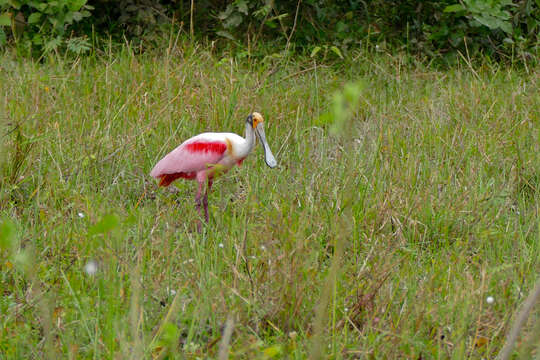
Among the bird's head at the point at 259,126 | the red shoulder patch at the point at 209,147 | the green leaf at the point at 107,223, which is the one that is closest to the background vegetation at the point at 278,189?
the green leaf at the point at 107,223

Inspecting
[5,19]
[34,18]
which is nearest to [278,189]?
[5,19]

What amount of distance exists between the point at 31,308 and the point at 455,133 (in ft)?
8.32

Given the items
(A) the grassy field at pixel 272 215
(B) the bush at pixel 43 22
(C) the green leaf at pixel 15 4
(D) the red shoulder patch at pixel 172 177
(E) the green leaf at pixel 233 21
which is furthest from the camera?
(E) the green leaf at pixel 233 21

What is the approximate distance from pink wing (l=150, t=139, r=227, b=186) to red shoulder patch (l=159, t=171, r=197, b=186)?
56 mm

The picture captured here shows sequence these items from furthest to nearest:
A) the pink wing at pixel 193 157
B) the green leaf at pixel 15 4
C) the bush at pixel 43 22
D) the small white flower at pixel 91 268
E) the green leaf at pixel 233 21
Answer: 1. the green leaf at pixel 233 21
2. the green leaf at pixel 15 4
3. the bush at pixel 43 22
4. the pink wing at pixel 193 157
5. the small white flower at pixel 91 268

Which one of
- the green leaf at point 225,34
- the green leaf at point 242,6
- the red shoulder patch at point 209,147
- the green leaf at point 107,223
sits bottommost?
the green leaf at point 225,34

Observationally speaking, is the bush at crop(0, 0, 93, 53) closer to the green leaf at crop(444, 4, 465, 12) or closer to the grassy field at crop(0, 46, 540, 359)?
the grassy field at crop(0, 46, 540, 359)

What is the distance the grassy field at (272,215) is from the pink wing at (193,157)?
0.53 ft

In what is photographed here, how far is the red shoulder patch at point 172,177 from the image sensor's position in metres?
3.46

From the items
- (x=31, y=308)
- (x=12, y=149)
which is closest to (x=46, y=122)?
(x=12, y=149)

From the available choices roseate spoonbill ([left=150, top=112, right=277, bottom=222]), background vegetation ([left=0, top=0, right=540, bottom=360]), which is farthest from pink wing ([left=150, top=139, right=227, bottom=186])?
background vegetation ([left=0, top=0, right=540, bottom=360])

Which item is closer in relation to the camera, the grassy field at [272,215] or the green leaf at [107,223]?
the green leaf at [107,223]

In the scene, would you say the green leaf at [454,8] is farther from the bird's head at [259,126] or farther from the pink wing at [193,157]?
the pink wing at [193,157]

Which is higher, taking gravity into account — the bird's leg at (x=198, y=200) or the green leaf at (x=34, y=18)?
the green leaf at (x=34, y=18)
